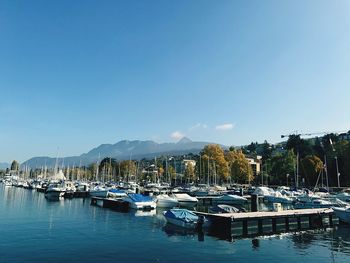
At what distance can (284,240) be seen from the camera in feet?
105

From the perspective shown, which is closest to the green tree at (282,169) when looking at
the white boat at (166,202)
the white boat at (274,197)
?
the white boat at (274,197)

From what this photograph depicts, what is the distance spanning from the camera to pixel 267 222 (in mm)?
36562

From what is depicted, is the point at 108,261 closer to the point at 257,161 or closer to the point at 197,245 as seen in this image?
the point at 197,245

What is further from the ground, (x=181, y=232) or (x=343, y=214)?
(x=343, y=214)

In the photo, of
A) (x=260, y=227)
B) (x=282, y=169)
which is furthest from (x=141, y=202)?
(x=282, y=169)

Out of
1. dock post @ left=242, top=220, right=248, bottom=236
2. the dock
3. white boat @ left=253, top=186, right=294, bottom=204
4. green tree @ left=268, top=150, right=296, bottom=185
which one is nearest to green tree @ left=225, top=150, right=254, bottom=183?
green tree @ left=268, top=150, right=296, bottom=185

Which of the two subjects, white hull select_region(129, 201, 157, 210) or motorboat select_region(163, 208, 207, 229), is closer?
motorboat select_region(163, 208, 207, 229)

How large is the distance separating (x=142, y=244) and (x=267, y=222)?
51.0ft

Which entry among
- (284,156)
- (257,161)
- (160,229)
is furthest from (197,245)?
(257,161)

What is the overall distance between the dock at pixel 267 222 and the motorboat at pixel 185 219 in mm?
1167

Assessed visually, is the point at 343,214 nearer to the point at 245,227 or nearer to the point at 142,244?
the point at 245,227

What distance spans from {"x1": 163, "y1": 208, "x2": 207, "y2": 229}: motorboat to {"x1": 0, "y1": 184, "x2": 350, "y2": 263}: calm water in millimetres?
1267

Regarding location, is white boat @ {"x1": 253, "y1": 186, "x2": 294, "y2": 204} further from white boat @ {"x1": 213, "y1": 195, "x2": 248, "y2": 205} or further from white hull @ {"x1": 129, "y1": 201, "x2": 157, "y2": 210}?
white hull @ {"x1": 129, "y1": 201, "x2": 157, "y2": 210}

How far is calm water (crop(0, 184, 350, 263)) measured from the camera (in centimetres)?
2442
